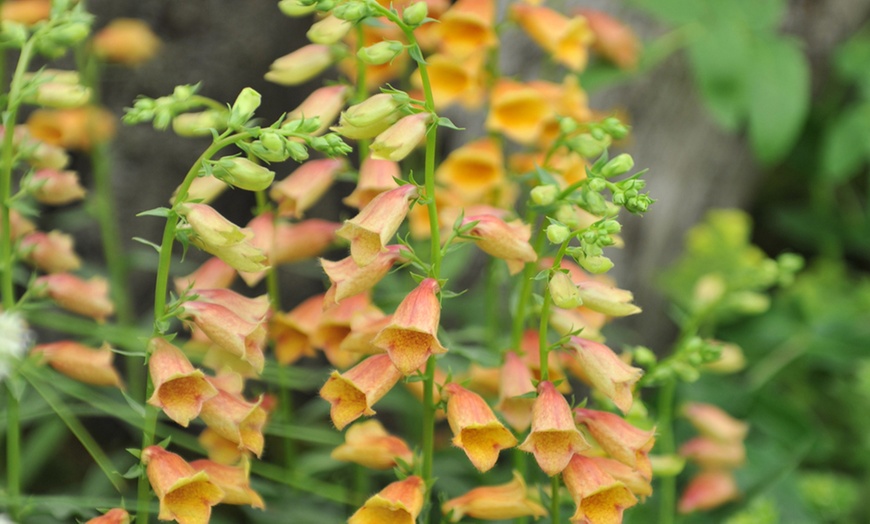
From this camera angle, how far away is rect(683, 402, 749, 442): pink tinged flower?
6.73 feet

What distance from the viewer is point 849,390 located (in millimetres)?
2693

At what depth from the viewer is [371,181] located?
161 cm

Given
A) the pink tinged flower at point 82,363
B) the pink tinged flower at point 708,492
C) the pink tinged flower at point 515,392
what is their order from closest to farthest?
the pink tinged flower at point 515,392
the pink tinged flower at point 82,363
the pink tinged flower at point 708,492

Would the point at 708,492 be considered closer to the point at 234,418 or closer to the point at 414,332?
the point at 414,332

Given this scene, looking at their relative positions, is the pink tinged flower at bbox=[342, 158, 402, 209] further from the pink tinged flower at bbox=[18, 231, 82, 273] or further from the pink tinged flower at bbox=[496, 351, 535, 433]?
the pink tinged flower at bbox=[18, 231, 82, 273]

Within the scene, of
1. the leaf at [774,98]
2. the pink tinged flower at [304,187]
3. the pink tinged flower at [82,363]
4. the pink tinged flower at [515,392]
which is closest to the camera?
the pink tinged flower at [515,392]

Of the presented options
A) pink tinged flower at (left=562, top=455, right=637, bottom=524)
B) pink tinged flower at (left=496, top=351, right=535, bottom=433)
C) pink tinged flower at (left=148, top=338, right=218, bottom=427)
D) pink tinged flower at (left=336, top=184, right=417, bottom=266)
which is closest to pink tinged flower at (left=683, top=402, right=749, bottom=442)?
pink tinged flower at (left=496, top=351, right=535, bottom=433)

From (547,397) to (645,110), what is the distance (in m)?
1.95

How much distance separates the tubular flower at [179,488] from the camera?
123 cm

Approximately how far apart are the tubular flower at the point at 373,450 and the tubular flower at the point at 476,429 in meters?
0.18

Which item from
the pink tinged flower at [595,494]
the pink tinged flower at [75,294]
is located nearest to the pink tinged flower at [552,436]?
the pink tinged flower at [595,494]

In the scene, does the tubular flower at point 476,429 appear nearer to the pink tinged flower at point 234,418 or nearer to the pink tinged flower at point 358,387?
the pink tinged flower at point 358,387

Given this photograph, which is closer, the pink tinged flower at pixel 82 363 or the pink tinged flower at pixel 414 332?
the pink tinged flower at pixel 414 332

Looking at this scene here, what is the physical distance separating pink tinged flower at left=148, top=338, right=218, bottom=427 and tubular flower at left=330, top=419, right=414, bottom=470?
0.85 ft
